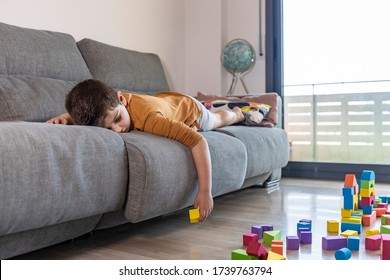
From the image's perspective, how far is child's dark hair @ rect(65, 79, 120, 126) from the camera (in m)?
1.54

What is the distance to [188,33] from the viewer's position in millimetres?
3963

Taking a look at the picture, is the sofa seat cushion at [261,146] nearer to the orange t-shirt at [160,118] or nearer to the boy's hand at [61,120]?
the orange t-shirt at [160,118]

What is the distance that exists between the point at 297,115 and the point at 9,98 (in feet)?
8.27

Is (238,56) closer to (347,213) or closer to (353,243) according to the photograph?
(347,213)

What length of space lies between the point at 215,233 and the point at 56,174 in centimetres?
72

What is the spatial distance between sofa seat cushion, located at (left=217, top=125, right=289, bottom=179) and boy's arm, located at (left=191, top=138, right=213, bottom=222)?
59 centimetres

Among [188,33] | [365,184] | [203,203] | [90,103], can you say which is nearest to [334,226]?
[365,184]

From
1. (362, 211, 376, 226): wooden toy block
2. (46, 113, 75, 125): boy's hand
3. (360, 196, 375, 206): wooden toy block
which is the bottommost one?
(362, 211, 376, 226): wooden toy block

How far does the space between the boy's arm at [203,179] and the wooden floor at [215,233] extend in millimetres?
109

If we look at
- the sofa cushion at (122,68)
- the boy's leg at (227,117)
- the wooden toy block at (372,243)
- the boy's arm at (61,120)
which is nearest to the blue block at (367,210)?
the wooden toy block at (372,243)

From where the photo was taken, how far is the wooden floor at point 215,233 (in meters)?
1.38

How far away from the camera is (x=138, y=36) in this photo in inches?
131

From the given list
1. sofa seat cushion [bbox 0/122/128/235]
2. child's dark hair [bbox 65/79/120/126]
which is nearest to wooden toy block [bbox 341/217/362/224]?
sofa seat cushion [bbox 0/122/128/235]

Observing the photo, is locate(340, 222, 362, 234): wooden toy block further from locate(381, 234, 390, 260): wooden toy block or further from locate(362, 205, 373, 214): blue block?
locate(381, 234, 390, 260): wooden toy block
